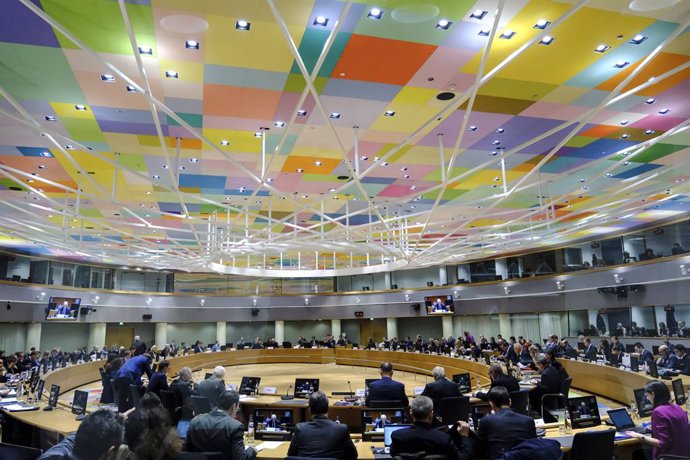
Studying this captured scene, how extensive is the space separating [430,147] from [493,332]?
19473mm

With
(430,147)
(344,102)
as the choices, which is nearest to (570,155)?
(430,147)

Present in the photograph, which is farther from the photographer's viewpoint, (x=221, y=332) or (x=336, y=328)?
(x=336, y=328)

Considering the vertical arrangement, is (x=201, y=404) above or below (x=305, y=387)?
above

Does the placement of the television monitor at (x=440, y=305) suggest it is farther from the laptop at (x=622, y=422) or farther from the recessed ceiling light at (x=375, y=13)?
the recessed ceiling light at (x=375, y=13)

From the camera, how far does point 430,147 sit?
1188 centimetres

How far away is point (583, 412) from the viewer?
269 inches

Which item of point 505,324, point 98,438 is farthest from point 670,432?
point 505,324

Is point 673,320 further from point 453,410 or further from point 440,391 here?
point 453,410

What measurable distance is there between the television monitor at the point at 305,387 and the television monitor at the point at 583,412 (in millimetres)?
A: 5092

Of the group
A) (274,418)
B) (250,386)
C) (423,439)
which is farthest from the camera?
(250,386)

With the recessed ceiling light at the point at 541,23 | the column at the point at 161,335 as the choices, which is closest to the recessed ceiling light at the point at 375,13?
the recessed ceiling light at the point at 541,23

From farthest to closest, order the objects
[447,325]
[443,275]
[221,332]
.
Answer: [221,332] → [443,275] → [447,325]

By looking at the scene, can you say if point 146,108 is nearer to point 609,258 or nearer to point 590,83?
point 590,83

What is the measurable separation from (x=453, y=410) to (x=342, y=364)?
836 inches
